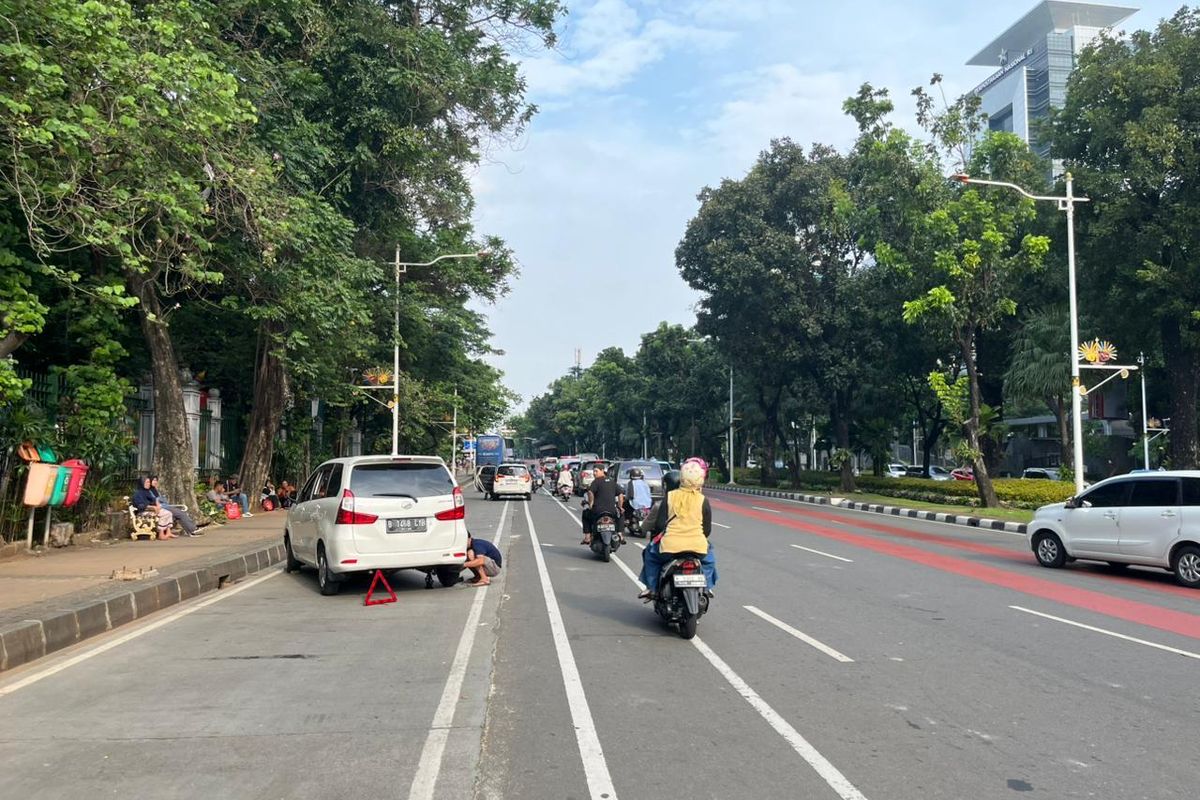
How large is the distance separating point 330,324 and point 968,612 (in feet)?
42.1

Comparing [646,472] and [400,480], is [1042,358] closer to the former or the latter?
[646,472]

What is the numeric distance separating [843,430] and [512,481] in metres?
17.4

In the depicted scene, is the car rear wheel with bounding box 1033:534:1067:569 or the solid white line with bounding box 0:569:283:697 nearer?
the solid white line with bounding box 0:569:283:697

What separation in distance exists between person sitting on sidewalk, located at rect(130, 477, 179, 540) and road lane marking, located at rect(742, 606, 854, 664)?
37.6ft

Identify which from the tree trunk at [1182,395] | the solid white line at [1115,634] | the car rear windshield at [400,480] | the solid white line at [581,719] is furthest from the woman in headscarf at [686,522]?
the tree trunk at [1182,395]

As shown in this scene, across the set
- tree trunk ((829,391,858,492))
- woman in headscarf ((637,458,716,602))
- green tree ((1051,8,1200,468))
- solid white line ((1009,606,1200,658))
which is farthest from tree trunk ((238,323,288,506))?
tree trunk ((829,391,858,492))

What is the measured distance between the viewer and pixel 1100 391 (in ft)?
112

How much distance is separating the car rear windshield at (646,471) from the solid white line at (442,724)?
462 inches

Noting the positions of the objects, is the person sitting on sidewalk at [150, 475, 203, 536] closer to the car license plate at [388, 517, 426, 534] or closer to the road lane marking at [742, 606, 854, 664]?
the car license plate at [388, 517, 426, 534]

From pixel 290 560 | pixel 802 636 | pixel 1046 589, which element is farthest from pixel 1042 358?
pixel 290 560

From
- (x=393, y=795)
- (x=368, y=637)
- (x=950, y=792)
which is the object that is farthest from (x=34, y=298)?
(x=950, y=792)

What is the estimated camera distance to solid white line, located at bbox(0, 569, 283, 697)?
23.1 ft

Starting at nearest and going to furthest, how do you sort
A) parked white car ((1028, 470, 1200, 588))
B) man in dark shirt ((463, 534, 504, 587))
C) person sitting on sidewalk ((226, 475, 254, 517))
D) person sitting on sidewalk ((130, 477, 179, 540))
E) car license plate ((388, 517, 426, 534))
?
car license plate ((388, 517, 426, 534))
man in dark shirt ((463, 534, 504, 587))
parked white car ((1028, 470, 1200, 588))
person sitting on sidewalk ((130, 477, 179, 540))
person sitting on sidewalk ((226, 475, 254, 517))

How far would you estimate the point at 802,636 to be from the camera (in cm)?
860
